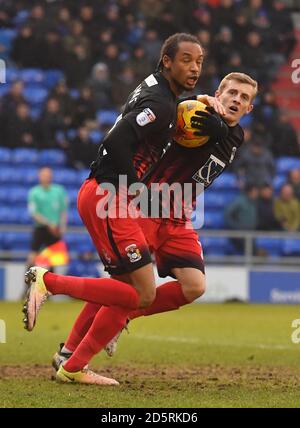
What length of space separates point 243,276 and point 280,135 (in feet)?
11.9

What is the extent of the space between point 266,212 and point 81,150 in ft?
12.2

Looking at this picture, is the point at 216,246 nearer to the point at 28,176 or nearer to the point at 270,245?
the point at 270,245

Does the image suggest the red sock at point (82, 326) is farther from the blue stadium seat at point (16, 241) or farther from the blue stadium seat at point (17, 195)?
the blue stadium seat at point (17, 195)

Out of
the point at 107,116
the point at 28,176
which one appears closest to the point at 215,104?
the point at 28,176

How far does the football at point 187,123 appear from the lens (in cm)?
682

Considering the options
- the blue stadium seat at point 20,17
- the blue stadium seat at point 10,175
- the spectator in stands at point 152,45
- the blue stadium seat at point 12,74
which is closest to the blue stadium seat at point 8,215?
the blue stadium seat at point 10,175

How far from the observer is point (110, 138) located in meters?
6.51

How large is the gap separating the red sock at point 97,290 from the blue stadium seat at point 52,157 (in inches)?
482

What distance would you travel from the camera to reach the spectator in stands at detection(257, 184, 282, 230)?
18188 millimetres

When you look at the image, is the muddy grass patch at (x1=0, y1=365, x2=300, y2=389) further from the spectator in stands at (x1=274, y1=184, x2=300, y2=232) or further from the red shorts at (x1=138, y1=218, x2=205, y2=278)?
the spectator in stands at (x1=274, y1=184, x2=300, y2=232)

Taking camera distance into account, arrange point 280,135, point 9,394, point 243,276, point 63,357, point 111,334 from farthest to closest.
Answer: point 280,135 < point 243,276 < point 63,357 < point 111,334 < point 9,394

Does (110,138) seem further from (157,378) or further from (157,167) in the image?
(157,378)
